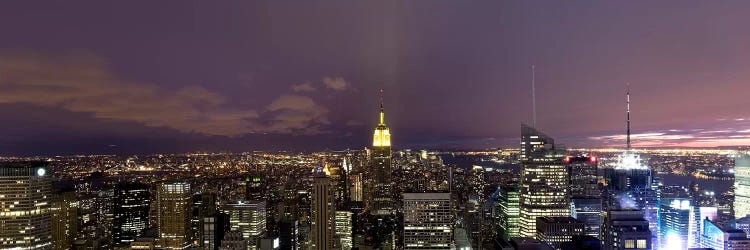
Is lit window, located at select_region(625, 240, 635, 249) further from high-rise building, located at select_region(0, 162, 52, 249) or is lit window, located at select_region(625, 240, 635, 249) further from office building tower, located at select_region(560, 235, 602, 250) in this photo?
high-rise building, located at select_region(0, 162, 52, 249)

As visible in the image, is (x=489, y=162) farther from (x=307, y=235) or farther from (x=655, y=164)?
(x=307, y=235)

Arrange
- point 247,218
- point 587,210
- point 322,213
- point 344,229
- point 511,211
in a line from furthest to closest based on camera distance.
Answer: point 511,211, point 587,210, point 344,229, point 322,213, point 247,218

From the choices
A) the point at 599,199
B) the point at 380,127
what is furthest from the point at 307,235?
the point at 599,199

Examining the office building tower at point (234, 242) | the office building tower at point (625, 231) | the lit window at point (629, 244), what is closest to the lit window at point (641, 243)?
the office building tower at point (625, 231)

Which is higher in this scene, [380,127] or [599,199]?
[380,127]

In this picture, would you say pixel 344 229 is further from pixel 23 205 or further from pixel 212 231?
pixel 23 205

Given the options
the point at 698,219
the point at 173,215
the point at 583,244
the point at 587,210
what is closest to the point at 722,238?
the point at 698,219
